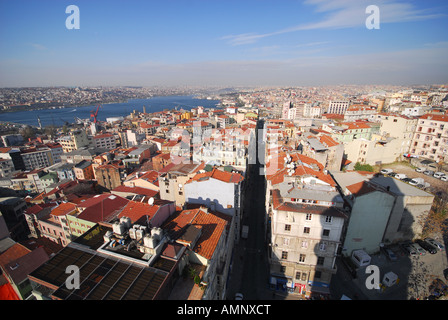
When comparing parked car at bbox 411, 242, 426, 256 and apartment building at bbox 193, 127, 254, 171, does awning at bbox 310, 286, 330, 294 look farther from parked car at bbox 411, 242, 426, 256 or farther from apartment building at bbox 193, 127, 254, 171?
apartment building at bbox 193, 127, 254, 171

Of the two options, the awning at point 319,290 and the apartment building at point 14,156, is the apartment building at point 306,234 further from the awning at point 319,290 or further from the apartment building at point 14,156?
the apartment building at point 14,156

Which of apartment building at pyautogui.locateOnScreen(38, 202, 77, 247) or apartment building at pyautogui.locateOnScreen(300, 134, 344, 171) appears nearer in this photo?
apartment building at pyautogui.locateOnScreen(38, 202, 77, 247)

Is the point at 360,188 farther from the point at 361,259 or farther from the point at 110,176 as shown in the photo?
the point at 110,176

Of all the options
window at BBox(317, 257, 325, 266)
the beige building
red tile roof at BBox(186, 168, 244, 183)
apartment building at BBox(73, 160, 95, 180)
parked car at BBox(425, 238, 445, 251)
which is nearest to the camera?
window at BBox(317, 257, 325, 266)

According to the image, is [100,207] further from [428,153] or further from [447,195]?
[428,153]

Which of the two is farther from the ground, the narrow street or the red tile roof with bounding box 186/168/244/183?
the red tile roof with bounding box 186/168/244/183

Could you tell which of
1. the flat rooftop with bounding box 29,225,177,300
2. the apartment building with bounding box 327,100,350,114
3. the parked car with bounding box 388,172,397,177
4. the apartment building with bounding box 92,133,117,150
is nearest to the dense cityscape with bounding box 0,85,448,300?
the flat rooftop with bounding box 29,225,177,300

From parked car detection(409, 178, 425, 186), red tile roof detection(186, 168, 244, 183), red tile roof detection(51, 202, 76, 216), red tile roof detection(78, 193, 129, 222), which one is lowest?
parked car detection(409, 178, 425, 186)
